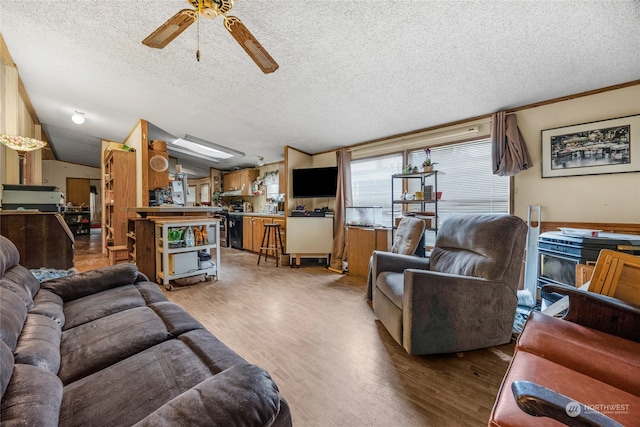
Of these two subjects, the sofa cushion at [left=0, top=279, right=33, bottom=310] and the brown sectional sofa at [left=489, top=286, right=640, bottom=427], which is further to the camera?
the sofa cushion at [left=0, top=279, right=33, bottom=310]

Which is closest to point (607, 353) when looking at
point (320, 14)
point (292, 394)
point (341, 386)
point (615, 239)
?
point (341, 386)

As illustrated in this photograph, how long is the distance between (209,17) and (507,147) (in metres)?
3.10

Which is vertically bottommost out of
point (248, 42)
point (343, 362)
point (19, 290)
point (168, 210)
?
point (343, 362)

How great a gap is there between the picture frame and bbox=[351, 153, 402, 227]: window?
179 centimetres

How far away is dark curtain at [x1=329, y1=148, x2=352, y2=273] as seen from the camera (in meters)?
4.40

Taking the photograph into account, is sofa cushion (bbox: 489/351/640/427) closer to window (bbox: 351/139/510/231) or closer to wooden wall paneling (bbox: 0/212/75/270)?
window (bbox: 351/139/510/231)

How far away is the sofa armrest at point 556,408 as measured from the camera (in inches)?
19.4

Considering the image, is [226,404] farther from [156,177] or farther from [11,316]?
[156,177]

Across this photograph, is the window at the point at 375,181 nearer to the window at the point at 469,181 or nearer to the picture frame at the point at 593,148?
the window at the point at 469,181

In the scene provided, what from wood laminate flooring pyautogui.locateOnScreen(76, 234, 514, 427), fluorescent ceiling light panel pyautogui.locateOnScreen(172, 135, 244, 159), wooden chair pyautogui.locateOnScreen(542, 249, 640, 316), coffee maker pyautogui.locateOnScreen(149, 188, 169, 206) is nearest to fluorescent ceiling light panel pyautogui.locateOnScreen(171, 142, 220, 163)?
fluorescent ceiling light panel pyautogui.locateOnScreen(172, 135, 244, 159)

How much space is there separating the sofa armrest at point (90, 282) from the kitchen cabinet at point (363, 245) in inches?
111

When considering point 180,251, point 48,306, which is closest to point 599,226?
point 48,306

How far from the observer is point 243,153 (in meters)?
5.62

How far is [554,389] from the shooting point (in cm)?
77
